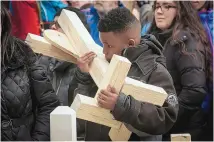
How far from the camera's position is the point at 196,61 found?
3549 millimetres

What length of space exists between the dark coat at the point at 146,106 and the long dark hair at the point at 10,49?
0.51 m

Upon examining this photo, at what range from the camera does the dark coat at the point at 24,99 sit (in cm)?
244

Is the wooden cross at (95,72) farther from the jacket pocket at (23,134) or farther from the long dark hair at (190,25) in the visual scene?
the long dark hair at (190,25)

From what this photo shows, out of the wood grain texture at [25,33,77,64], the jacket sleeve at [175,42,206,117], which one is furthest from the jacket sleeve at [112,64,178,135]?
the jacket sleeve at [175,42,206,117]

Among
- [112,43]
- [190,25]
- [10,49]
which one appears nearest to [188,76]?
[190,25]

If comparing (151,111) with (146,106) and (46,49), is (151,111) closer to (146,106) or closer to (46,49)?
(146,106)

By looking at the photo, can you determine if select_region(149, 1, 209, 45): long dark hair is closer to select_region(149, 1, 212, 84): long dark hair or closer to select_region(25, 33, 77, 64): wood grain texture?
select_region(149, 1, 212, 84): long dark hair

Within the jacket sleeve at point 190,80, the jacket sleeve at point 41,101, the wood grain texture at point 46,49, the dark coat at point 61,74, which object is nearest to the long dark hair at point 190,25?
the jacket sleeve at point 190,80

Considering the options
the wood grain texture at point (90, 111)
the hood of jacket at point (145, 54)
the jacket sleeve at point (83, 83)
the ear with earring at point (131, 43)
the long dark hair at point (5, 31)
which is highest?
the long dark hair at point (5, 31)

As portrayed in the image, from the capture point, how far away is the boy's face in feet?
8.02

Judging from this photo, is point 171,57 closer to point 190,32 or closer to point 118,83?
point 190,32

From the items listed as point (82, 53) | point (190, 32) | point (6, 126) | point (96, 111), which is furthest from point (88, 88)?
point (190, 32)

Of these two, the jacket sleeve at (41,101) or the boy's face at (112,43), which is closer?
the boy's face at (112,43)

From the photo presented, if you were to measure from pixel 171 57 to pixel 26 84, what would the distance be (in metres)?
1.42
